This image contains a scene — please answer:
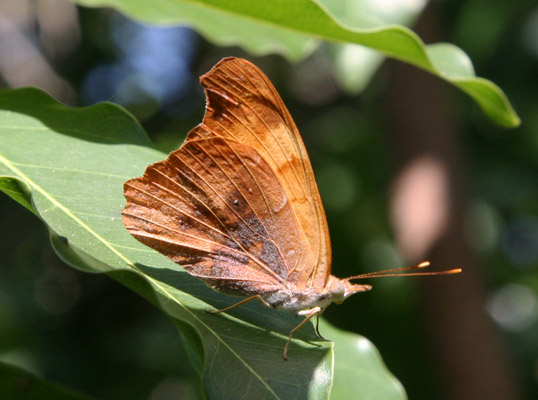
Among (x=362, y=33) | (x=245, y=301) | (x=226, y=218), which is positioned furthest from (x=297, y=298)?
(x=362, y=33)

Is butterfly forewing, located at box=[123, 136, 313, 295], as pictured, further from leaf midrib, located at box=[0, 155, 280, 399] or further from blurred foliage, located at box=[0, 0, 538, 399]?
blurred foliage, located at box=[0, 0, 538, 399]

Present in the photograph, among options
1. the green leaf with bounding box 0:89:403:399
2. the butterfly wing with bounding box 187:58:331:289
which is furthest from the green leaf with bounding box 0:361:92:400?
the butterfly wing with bounding box 187:58:331:289

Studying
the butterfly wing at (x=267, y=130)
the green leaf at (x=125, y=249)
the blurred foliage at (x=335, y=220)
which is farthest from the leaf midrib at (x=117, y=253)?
the blurred foliage at (x=335, y=220)

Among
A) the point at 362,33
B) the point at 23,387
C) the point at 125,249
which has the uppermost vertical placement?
the point at 362,33

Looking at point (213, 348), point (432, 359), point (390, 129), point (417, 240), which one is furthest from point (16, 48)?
point (213, 348)

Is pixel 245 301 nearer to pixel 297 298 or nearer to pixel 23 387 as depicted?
pixel 297 298
